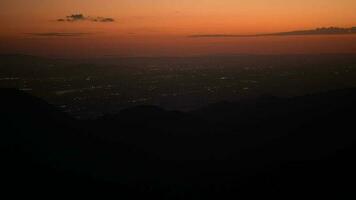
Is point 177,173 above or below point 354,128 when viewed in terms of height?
below

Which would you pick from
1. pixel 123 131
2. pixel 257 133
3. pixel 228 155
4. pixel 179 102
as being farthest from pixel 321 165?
pixel 179 102

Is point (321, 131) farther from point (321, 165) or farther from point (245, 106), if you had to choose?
point (245, 106)

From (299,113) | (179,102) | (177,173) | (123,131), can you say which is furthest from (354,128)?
(179,102)

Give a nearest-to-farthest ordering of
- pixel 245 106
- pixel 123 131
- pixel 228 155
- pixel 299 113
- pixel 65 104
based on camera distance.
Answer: pixel 228 155, pixel 123 131, pixel 299 113, pixel 245 106, pixel 65 104

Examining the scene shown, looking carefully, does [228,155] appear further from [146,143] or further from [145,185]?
[145,185]

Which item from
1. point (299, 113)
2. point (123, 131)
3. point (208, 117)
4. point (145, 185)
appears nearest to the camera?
point (145, 185)

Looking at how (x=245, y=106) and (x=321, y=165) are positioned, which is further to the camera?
(x=245, y=106)
